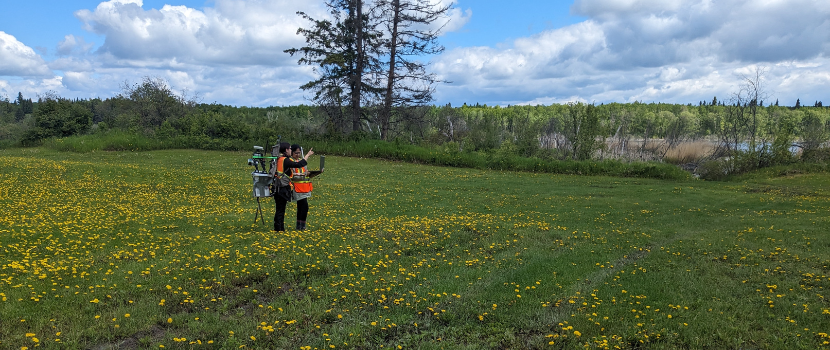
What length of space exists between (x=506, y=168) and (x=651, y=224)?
18.4m

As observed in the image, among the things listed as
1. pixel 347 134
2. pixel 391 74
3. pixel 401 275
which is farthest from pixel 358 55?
pixel 401 275

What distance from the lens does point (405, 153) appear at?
35.1 m

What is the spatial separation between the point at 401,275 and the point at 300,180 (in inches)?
152

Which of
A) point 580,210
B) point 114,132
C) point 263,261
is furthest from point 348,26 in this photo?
point 263,261

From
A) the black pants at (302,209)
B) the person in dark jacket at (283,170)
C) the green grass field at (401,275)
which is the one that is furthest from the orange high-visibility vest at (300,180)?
the green grass field at (401,275)

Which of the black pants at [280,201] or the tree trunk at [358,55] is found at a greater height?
the tree trunk at [358,55]

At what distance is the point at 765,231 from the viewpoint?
12.6 meters

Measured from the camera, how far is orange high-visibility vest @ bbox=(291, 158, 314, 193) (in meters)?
10.6

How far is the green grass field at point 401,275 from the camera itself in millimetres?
5586

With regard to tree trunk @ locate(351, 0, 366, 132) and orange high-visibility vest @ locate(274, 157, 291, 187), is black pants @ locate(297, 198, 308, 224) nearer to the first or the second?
orange high-visibility vest @ locate(274, 157, 291, 187)

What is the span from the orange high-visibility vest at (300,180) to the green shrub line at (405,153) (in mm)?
23045

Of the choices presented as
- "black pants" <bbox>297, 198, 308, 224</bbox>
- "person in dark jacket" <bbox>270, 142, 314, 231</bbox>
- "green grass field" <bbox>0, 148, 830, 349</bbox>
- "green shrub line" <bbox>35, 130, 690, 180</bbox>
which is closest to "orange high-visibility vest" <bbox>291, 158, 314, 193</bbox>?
"person in dark jacket" <bbox>270, 142, 314, 231</bbox>

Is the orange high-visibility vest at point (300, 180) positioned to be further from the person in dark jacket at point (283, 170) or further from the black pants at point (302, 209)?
the black pants at point (302, 209)

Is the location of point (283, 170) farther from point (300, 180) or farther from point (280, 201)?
point (280, 201)
